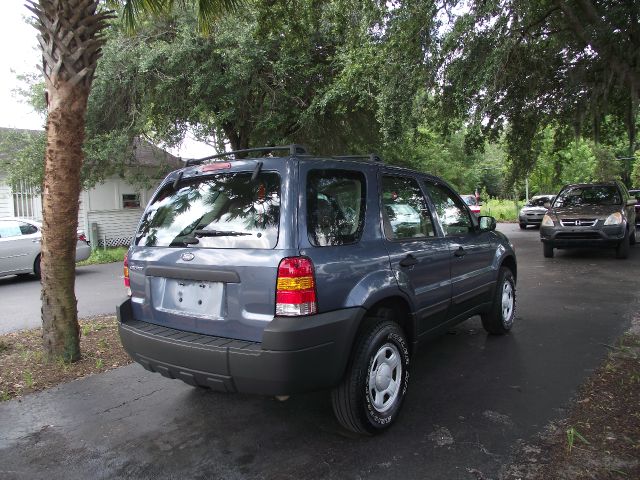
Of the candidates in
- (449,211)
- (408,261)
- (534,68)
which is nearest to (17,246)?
(449,211)

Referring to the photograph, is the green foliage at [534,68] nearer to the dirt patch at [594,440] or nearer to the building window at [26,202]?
the dirt patch at [594,440]

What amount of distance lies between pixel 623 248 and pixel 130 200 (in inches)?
708

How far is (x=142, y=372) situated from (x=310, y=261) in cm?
276

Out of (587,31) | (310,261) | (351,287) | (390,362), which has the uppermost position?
(587,31)

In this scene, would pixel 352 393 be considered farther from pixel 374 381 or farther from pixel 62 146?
pixel 62 146

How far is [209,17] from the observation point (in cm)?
706

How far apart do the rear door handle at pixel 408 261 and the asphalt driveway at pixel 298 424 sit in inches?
43.8

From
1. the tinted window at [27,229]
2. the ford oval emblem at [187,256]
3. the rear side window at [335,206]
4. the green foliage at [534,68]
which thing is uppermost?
the green foliage at [534,68]

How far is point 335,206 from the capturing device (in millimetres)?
3262

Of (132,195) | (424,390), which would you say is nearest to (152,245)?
(424,390)

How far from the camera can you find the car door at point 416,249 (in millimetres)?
3609

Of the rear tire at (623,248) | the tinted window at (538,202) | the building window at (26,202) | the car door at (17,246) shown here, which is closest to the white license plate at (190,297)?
the car door at (17,246)

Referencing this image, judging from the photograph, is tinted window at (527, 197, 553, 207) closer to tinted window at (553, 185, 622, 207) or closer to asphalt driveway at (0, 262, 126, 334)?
tinted window at (553, 185, 622, 207)

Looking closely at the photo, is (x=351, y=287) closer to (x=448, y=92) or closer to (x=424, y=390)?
(x=424, y=390)
